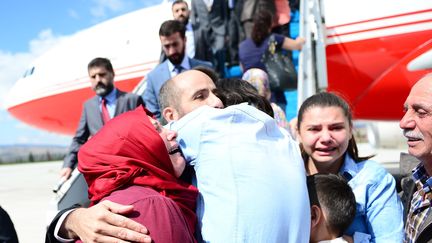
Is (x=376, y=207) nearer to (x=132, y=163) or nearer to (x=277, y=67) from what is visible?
(x=132, y=163)

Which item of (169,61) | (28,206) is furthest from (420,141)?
(28,206)

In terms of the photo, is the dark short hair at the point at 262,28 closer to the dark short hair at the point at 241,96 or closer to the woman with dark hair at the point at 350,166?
the woman with dark hair at the point at 350,166

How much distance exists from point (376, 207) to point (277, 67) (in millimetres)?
Result: 3701

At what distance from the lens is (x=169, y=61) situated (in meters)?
5.19

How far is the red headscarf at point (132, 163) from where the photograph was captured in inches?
56.2

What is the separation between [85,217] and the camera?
59.6 inches

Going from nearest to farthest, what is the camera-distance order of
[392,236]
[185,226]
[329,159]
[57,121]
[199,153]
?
[185,226]
[199,153]
[392,236]
[329,159]
[57,121]

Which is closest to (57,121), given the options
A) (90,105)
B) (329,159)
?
(90,105)

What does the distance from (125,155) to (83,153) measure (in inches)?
6.5

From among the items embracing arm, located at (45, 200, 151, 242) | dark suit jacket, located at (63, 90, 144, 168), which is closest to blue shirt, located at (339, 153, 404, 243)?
embracing arm, located at (45, 200, 151, 242)

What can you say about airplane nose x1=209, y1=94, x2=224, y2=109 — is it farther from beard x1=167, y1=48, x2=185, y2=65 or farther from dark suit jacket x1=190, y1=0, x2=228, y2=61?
dark suit jacket x1=190, y1=0, x2=228, y2=61

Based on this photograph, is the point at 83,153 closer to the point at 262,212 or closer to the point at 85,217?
the point at 85,217

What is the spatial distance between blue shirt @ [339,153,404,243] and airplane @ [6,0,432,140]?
323cm

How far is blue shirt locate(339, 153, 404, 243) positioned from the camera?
208 cm
